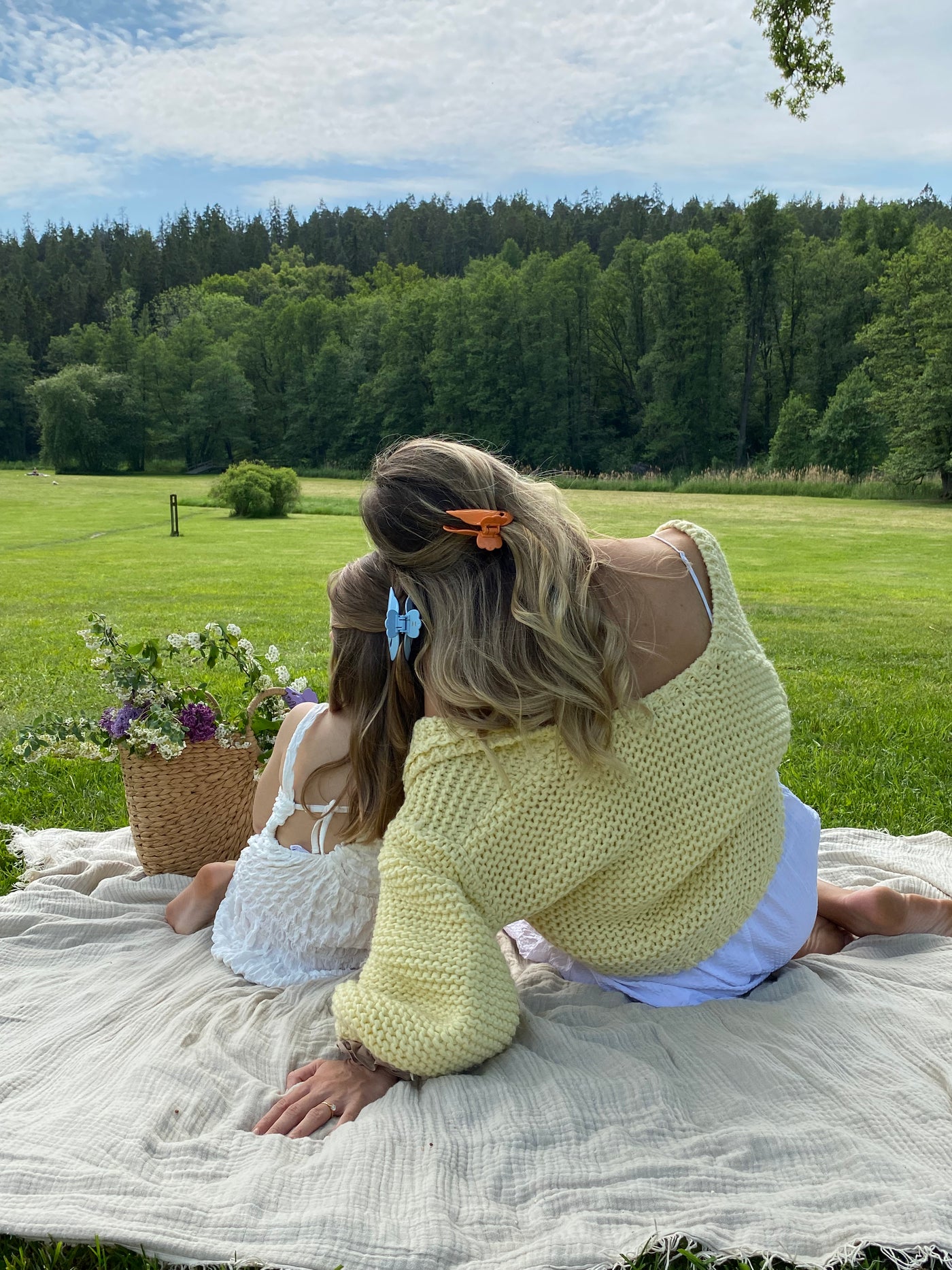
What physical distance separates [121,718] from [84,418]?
145ft

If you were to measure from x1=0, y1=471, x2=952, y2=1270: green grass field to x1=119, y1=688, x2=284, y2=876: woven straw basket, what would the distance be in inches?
22.5

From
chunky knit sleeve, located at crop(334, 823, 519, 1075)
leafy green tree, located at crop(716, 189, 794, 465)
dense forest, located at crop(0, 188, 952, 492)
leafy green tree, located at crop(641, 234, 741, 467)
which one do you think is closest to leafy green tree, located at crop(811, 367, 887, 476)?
dense forest, located at crop(0, 188, 952, 492)

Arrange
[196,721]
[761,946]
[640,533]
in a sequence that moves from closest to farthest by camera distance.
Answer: [761,946] < [196,721] < [640,533]

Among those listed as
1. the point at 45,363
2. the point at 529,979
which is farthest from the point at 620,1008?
the point at 45,363

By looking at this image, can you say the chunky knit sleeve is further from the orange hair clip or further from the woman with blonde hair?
the orange hair clip

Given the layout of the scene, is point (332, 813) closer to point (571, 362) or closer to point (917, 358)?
point (917, 358)

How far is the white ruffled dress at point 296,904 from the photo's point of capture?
2266mm

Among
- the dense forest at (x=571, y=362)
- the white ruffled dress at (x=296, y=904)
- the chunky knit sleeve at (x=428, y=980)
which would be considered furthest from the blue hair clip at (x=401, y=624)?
the dense forest at (x=571, y=362)

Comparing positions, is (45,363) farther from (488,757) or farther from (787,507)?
(488,757)

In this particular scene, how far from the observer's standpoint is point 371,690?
2.06 m

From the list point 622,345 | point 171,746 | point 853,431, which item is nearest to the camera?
point 171,746

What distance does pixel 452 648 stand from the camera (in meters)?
1.77

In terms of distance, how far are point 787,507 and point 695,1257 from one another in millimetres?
23520

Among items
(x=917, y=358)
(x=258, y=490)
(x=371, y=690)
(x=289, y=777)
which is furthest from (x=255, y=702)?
(x=917, y=358)
